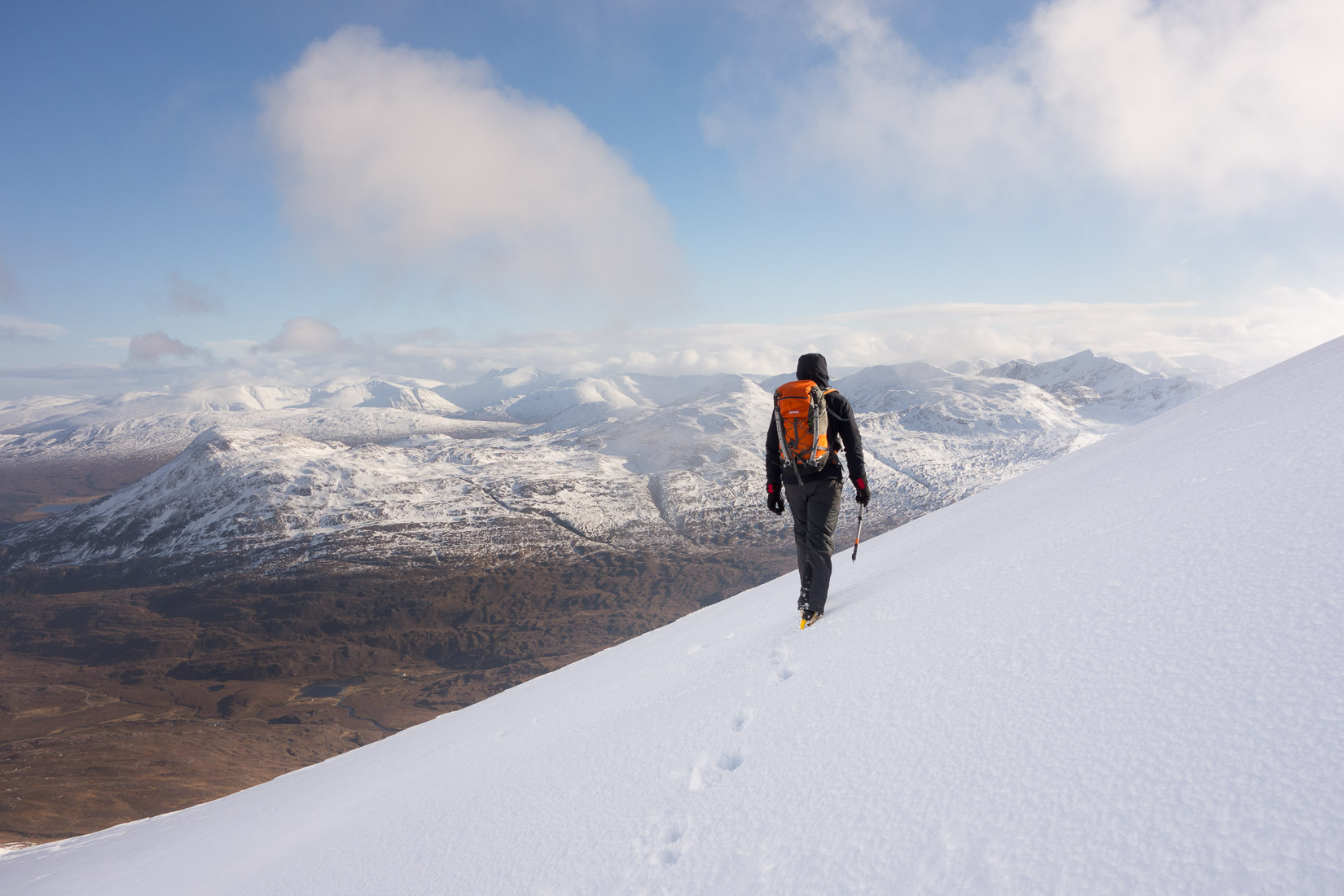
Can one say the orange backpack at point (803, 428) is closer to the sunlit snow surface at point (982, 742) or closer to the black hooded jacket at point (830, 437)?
the black hooded jacket at point (830, 437)

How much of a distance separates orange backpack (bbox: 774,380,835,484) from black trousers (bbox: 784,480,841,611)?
0.61 ft

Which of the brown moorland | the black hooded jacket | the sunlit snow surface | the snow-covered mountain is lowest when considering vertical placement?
the brown moorland

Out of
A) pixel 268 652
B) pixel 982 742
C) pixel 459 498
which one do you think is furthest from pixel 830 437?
pixel 459 498

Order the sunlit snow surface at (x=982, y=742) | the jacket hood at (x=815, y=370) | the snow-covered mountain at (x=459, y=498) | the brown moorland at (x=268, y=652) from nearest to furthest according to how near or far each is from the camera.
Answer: the sunlit snow surface at (x=982, y=742) → the jacket hood at (x=815, y=370) → the brown moorland at (x=268, y=652) → the snow-covered mountain at (x=459, y=498)

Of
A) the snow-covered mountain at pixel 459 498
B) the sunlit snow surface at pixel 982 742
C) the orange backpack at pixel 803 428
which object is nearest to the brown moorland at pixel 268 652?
the snow-covered mountain at pixel 459 498

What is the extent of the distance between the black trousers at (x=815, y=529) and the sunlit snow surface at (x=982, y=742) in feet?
0.91

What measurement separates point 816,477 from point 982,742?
3.38 m

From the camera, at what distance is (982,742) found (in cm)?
222

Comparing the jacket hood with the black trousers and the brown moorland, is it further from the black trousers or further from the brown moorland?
the brown moorland

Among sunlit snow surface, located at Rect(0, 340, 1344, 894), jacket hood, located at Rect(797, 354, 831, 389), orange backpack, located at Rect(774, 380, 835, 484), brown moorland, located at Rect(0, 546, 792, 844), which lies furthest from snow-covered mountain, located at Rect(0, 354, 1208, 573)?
sunlit snow surface, located at Rect(0, 340, 1344, 894)

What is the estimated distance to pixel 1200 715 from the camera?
1.82 metres

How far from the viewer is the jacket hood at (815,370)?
585 cm

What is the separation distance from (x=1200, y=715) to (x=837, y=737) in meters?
1.42

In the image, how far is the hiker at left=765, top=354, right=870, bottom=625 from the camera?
5289 millimetres
